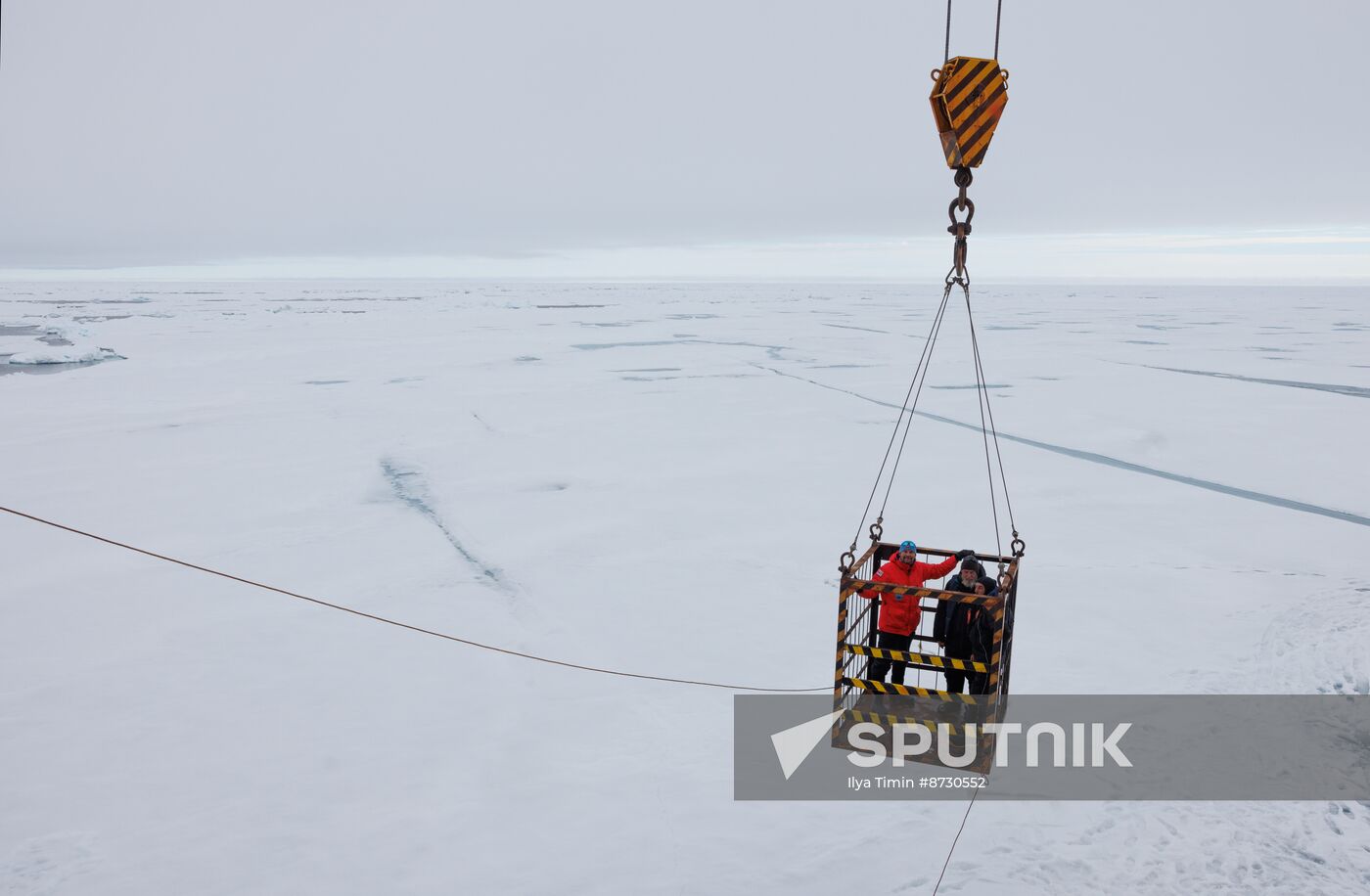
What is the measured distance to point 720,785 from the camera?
5152 mm

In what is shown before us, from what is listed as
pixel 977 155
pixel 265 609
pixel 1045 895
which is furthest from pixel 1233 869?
pixel 265 609

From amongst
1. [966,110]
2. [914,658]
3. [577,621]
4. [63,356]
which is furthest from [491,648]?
[63,356]

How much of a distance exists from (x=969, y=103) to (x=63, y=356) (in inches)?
1099

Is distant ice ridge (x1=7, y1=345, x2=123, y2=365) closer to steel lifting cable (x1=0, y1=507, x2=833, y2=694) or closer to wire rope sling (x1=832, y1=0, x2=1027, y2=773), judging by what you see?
steel lifting cable (x1=0, y1=507, x2=833, y2=694)

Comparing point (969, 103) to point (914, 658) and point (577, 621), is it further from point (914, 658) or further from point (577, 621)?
point (577, 621)

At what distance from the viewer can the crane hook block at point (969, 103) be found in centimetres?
549

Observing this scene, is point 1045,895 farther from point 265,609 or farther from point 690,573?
point 265,609

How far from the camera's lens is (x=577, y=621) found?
7.47m

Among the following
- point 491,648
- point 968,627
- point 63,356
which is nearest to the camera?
point 968,627

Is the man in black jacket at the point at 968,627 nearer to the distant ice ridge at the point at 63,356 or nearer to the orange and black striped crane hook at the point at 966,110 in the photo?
the orange and black striped crane hook at the point at 966,110

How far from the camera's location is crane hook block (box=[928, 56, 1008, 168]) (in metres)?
5.49

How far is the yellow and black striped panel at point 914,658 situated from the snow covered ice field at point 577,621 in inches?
32.0

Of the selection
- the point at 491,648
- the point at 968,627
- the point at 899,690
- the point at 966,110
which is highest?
the point at 966,110

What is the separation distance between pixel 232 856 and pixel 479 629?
2869 mm
